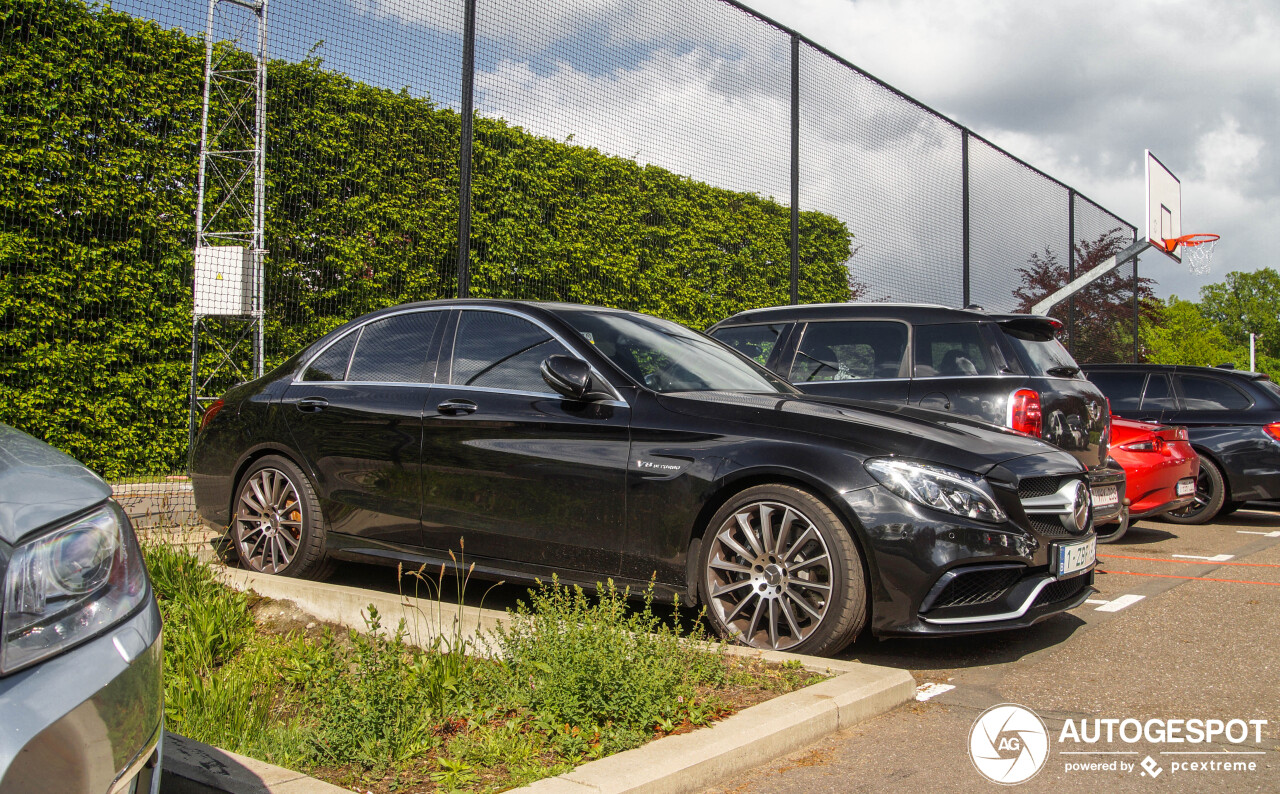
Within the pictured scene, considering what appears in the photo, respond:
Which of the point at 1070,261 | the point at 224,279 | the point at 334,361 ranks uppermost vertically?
the point at 1070,261

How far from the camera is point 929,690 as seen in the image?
4.02 metres

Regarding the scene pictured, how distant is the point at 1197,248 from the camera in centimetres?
2456

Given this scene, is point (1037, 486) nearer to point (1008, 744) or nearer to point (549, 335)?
point (1008, 744)

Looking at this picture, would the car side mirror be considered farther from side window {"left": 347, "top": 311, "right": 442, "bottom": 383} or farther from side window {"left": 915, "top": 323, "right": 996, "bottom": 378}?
side window {"left": 915, "top": 323, "right": 996, "bottom": 378}

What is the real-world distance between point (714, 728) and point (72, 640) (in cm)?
198

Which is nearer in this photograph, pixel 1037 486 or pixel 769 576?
pixel 769 576

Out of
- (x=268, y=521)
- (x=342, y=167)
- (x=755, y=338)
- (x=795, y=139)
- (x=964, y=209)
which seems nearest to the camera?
(x=268, y=521)

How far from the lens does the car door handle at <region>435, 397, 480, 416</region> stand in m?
5.02

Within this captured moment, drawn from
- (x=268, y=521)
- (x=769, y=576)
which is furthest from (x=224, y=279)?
(x=769, y=576)

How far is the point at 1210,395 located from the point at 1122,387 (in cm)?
87

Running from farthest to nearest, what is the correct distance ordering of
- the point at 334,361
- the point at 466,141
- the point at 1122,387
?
the point at 1122,387, the point at 466,141, the point at 334,361

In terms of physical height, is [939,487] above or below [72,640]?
above

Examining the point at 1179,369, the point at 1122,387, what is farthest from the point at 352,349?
the point at 1179,369

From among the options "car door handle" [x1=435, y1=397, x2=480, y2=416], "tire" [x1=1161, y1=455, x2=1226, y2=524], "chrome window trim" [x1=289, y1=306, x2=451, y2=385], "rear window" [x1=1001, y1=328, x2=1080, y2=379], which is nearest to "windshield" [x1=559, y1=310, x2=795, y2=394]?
"car door handle" [x1=435, y1=397, x2=480, y2=416]
